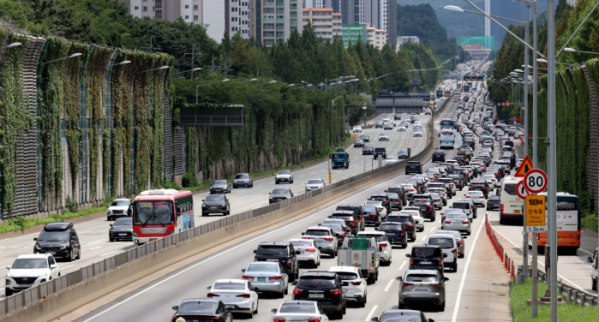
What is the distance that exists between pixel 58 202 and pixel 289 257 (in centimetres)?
3362

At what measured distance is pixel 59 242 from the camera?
129 feet

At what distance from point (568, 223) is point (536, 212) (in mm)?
24711

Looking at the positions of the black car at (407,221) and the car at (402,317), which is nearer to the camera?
the car at (402,317)

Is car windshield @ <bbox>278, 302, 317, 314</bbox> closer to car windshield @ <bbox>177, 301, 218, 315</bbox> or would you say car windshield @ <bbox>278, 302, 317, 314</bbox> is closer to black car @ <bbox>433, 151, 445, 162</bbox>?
car windshield @ <bbox>177, 301, 218, 315</bbox>

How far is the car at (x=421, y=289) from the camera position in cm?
2811

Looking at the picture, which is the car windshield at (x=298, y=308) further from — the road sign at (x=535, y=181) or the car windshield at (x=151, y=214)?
the car windshield at (x=151, y=214)

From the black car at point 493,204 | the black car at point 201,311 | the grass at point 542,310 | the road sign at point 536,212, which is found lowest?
the black car at point 493,204

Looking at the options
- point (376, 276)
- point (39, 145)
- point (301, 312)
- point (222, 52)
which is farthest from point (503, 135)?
point (301, 312)

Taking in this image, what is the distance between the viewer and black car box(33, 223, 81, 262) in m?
39.0

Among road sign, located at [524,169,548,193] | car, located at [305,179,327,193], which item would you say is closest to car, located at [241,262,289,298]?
road sign, located at [524,169,548,193]

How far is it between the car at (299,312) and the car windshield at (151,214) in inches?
819

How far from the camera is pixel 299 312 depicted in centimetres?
2269

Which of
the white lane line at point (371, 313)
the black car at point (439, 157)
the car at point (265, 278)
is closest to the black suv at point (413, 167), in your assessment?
the black car at point (439, 157)

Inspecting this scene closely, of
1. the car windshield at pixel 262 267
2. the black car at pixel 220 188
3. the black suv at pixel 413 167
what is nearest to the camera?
the car windshield at pixel 262 267
